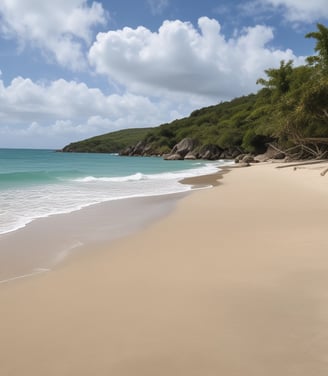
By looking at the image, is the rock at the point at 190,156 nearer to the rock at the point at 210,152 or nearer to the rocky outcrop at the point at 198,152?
the rocky outcrop at the point at 198,152

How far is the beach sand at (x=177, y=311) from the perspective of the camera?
8.41ft

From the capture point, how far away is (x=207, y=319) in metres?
3.20

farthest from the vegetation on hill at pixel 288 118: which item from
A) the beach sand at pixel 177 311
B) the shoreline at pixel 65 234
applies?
the beach sand at pixel 177 311

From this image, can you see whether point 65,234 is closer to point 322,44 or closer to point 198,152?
point 322,44

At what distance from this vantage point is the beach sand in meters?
2.56

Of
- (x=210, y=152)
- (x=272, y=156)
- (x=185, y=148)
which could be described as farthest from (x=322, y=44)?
(x=185, y=148)

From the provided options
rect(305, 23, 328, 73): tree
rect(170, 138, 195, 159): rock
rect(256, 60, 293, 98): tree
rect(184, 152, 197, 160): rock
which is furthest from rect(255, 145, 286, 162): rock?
rect(170, 138, 195, 159): rock

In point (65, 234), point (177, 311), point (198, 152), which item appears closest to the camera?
point (177, 311)

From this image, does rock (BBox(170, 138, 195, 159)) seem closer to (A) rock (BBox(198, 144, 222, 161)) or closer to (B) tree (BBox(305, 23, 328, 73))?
(A) rock (BBox(198, 144, 222, 161))

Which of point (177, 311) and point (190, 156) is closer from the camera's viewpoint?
point (177, 311)

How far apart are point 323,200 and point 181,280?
7.78 metres

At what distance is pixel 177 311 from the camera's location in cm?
338

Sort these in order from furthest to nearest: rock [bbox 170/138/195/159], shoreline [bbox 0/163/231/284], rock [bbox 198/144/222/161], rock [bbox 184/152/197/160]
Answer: rock [bbox 170/138/195/159] < rock [bbox 184/152/197/160] < rock [bbox 198/144/222/161] < shoreline [bbox 0/163/231/284]

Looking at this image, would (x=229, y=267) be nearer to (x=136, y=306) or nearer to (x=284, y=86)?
(x=136, y=306)
